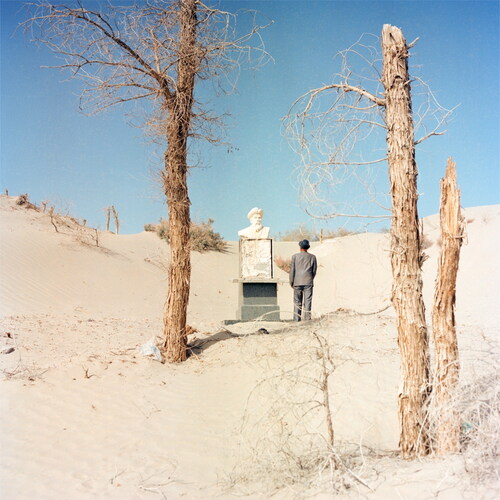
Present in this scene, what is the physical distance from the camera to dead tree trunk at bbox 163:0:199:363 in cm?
832

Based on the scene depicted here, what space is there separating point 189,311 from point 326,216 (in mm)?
13829

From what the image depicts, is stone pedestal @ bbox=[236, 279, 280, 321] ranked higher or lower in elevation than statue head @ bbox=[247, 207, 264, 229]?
lower

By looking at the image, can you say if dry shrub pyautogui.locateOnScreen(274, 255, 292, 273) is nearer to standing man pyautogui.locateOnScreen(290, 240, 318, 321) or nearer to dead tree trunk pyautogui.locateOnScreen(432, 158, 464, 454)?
standing man pyautogui.locateOnScreen(290, 240, 318, 321)

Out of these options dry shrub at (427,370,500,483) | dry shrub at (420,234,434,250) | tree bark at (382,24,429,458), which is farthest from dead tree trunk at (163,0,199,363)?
dry shrub at (427,370,500,483)

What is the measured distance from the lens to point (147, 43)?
8.00 meters

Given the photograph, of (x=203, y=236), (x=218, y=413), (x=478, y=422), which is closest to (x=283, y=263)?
(x=203, y=236)

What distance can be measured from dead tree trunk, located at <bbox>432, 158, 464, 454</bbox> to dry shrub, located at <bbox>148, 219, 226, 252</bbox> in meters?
24.2

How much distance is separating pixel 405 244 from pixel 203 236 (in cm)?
2486

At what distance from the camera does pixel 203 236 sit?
28.8 metres

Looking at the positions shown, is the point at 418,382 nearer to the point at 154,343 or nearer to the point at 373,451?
the point at 373,451

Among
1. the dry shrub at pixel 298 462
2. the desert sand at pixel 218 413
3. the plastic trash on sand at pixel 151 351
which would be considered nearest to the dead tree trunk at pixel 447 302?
the desert sand at pixel 218 413

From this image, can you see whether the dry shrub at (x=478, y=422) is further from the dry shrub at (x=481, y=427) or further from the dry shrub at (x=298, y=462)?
the dry shrub at (x=298, y=462)

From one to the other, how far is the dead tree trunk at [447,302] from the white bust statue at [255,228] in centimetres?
922

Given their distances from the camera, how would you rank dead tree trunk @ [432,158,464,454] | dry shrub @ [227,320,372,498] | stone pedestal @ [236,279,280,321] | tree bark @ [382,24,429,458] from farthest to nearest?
stone pedestal @ [236,279,280,321]
tree bark @ [382,24,429,458]
dead tree trunk @ [432,158,464,454]
dry shrub @ [227,320,372,498]
